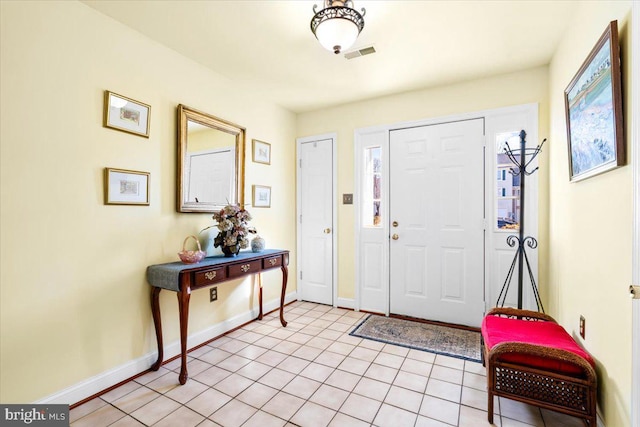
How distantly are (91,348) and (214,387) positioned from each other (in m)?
0.84

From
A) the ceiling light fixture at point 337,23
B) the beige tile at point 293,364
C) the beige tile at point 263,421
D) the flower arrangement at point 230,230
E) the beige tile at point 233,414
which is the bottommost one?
the beige tile at point 233,414

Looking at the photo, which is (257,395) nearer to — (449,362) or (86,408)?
(86,408)

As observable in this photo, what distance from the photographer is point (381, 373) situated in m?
2.25

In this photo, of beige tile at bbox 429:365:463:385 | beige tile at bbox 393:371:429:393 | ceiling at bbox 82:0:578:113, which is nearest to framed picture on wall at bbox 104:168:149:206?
ceiling at bbox 82:0:578:113

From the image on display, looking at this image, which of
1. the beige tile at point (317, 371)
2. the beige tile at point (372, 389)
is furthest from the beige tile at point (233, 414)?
the beige tile at point (372, 389)

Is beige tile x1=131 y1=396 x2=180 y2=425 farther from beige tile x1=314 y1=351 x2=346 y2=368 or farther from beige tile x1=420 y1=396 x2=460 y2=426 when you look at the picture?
beige tile x1=420 y1=396 x2=460 y2=426

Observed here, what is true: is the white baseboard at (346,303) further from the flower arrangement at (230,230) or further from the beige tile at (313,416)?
the beige tile at (313,416)

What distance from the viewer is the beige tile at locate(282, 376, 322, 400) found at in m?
1.99

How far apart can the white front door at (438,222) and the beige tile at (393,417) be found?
1625 mm

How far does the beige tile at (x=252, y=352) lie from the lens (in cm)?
252

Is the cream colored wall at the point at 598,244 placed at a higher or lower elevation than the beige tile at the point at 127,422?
higher

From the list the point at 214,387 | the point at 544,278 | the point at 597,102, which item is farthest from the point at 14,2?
the point at 544,278

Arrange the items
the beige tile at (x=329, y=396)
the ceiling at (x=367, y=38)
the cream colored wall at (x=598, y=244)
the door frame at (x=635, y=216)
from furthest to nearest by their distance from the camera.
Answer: the ceiling at (x=367, y=38) → the beige tile at (x=329, y=396) → the cream colored wall at (x=598, y=244) → the door frame at (x=635, y=216)

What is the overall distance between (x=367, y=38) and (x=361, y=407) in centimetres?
259
